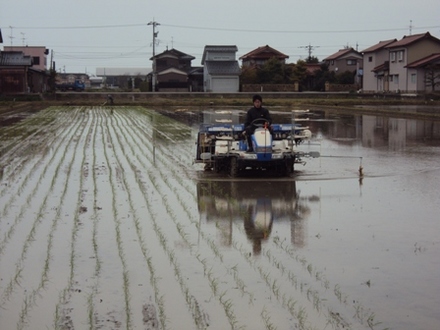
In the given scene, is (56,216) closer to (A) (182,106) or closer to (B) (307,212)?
(B) (307,212)

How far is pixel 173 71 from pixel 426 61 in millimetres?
23374

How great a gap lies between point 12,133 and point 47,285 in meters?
17.1

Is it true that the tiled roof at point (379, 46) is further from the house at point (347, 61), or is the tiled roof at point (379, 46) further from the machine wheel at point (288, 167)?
the machine wheel at point (288, 167)

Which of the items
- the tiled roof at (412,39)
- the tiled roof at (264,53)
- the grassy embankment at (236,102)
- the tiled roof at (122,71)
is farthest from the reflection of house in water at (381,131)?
the tiled roof at (122,71)

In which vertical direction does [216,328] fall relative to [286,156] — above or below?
below

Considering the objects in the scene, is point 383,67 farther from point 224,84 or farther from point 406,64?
point 224,84

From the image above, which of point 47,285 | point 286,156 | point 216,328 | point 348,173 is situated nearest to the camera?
point 216,328

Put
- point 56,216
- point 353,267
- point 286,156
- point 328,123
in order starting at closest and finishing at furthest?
point 353,267 < point 56,216 < point 286,156 < point 328,123

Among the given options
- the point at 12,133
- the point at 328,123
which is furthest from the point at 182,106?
the point at 12,133

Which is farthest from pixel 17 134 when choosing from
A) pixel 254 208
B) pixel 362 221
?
pixel 362 221

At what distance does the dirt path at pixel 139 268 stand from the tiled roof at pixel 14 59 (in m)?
44.5

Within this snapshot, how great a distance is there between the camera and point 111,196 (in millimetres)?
10156

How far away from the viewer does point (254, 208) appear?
930cm

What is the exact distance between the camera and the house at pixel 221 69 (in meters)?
62.2
